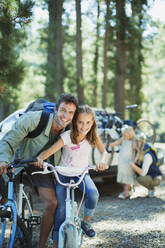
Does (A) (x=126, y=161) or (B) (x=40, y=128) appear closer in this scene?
(B) (x=40, y=128)

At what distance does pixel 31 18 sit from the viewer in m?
5.28

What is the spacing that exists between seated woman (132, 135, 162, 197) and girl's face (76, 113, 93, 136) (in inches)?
142

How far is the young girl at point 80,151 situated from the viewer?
11.7ft

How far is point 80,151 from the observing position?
3.84m

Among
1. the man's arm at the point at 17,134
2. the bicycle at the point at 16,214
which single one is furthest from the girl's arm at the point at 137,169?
the man's arm at the point at 17,134

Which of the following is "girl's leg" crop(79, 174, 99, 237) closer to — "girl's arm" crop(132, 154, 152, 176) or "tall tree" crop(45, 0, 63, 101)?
"girl's arm" crop(132, 154, 152, 176)

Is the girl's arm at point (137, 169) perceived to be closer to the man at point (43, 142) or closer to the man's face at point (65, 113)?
the man at point (43, 142)

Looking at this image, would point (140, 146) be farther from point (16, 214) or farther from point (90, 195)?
point (16, 214)

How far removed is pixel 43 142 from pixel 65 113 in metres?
0.42

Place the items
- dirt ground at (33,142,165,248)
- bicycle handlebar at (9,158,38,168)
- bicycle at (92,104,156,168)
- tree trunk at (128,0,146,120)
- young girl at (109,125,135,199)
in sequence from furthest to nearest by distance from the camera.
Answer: tree trunk at (128,0,146,120) < bicycle at (92,104,156,168) < young girl at (109,125,135,199) < dirt ground at (33,142,165,248) < bicycle handlebar at (9,158,38,168)

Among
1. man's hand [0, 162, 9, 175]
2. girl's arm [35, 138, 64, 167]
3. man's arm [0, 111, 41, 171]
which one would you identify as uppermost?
man's arm [0, 111, 41, 171]

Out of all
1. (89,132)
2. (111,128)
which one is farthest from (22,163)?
(111,128)

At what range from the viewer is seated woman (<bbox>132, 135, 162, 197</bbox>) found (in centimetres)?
711

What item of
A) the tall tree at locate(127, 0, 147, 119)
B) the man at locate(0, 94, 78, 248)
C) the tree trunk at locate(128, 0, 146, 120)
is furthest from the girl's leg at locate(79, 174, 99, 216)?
the tree trunk at locate(128, 0, 146, 120)
